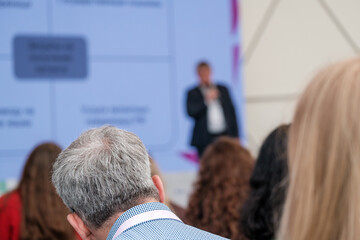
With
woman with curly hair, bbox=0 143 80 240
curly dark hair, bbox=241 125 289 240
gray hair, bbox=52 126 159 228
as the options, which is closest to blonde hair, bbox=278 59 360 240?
gray hair, bbox=52 126 159 228

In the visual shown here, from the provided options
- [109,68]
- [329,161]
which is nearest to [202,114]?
[109,68]

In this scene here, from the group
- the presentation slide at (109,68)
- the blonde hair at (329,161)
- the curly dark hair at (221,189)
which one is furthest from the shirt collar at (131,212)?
the presentation slide at (109,68)

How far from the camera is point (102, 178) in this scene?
1.18 metres

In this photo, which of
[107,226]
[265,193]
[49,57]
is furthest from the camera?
[49,57]

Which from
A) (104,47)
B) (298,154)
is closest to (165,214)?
(298,154)

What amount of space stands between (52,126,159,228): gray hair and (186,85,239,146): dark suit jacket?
388 cm

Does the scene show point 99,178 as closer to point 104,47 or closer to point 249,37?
point 104,47

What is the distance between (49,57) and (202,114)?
153cm

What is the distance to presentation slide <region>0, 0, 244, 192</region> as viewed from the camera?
4.58 metres

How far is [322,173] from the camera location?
81cm

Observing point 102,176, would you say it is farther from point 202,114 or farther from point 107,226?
point 202,114

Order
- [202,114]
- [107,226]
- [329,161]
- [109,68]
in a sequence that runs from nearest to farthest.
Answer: [329,161] → [107,226] → [109,68] → [202,114]

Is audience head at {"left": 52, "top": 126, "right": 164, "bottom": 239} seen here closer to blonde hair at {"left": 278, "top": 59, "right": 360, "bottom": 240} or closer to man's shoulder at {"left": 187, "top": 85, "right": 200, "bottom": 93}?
blonde hair at {"left": 278, "top": 59, "right": 360, "bottom": 240}

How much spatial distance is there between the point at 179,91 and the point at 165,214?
3.95 m
